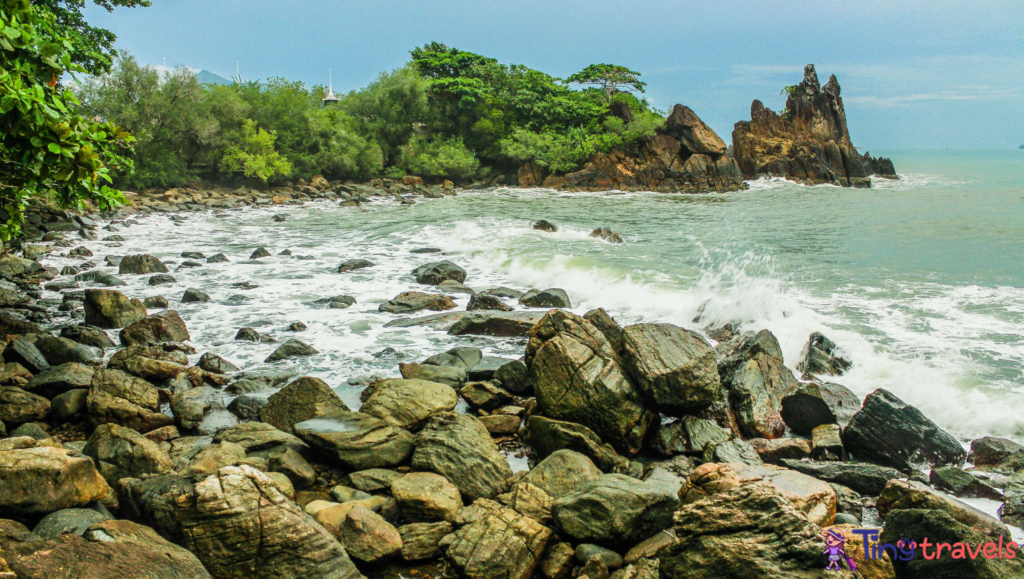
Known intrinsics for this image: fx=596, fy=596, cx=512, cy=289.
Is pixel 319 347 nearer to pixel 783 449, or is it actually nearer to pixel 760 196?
pixel 783 449

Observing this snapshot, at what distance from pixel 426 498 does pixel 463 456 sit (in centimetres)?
67

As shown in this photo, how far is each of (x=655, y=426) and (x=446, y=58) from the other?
53780mm

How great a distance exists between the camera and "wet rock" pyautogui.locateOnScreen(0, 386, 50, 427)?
569cm

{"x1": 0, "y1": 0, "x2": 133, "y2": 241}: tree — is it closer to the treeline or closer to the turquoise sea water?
the turquoise sea water

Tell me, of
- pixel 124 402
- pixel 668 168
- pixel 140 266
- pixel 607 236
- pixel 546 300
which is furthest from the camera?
pixel 668 168

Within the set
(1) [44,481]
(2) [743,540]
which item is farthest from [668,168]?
(1) [44,481]

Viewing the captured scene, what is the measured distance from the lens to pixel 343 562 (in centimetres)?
352

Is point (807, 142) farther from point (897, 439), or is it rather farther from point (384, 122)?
point (897, 439)

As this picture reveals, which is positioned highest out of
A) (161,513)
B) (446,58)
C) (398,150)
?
(446,58)

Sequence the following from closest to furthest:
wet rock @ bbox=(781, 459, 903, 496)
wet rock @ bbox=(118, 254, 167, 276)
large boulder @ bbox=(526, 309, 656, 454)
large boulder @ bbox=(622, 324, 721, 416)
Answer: wet rock @ bbox=(781, 459, 903, 496), large boulder @ bbox=(526, 309, 656, 454), large boulder @ bbox=(622, 324, 721, 416), wet rock @ bbox=(118, 254, 167, 276)

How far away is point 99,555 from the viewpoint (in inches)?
118

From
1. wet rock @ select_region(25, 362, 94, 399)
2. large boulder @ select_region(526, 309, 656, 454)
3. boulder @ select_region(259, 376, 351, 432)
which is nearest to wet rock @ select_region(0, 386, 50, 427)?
wet rock @ select_region(25, 362, 94, 399)

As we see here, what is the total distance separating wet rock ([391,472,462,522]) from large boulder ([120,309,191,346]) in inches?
232

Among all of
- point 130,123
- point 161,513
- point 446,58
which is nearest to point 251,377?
point 161,513
